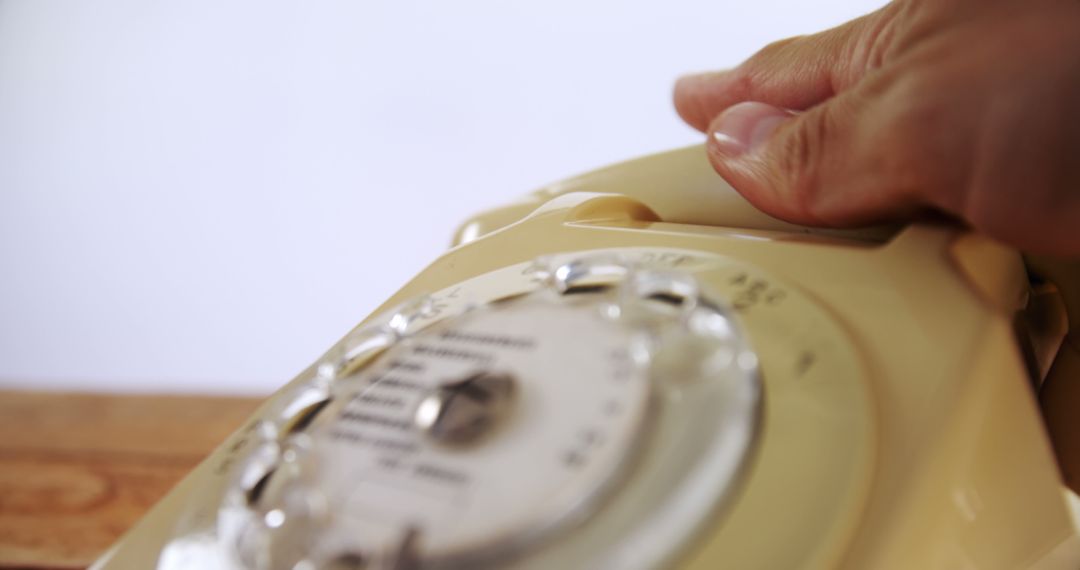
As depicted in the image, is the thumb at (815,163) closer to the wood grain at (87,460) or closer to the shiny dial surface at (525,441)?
the shiny dial surface at (525,441)

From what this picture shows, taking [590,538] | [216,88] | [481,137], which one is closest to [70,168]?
[216,88]

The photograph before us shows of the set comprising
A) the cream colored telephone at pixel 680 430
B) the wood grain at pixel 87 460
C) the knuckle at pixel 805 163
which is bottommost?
the wood grain at pixel 87 460

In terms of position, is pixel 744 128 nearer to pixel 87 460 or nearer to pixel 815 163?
pixel 815 163

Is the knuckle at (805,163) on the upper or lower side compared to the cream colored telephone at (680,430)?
upper

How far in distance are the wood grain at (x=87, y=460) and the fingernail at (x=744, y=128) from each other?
484 millimetres

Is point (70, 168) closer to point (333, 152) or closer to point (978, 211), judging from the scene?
point (333, 152)

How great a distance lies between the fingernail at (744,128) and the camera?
1.34 feet

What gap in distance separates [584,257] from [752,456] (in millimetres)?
126

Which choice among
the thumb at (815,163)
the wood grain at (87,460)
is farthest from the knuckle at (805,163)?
the wood grain at (87,460)

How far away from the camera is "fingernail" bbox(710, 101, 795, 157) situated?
409 millimetres

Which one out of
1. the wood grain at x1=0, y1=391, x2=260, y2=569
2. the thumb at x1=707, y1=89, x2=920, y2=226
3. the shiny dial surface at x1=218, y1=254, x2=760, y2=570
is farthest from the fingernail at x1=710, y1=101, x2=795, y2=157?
the wood grain at x1=0, y1=391, x2=260, y2=569

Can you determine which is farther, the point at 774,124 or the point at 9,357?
the point at 9,357

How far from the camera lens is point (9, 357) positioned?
44.7 inches

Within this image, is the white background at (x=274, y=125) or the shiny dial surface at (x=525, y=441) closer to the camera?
the shiny dial surface at (x=525, y=441)
